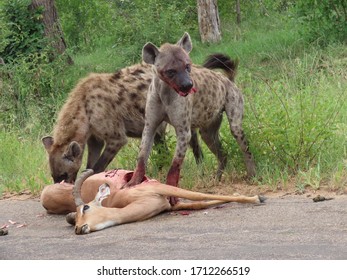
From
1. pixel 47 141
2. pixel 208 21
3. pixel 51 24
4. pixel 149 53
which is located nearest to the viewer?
pixel 149 53

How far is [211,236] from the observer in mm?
5145

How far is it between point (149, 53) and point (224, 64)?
1.46m

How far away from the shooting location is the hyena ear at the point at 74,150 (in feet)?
22.6

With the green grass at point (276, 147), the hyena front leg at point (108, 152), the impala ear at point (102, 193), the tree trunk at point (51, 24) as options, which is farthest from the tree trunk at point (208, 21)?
the impala ear at point (102, 193)

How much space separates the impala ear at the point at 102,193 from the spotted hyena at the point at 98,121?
3.06 ft

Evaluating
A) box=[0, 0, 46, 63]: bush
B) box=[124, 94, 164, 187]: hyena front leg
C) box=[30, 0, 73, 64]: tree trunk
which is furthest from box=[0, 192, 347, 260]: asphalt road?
box=[30, 0, 73, 64]: tree trunk

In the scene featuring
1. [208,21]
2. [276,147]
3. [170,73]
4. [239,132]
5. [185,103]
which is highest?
[170,73]

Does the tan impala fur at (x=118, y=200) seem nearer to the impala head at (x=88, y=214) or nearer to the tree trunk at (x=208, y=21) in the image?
the impala head at (x=88, y=214)

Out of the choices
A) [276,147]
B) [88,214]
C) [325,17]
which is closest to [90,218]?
[88,214]

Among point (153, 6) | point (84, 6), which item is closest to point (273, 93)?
point (153, 6)

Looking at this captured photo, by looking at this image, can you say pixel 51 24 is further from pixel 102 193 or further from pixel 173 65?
pixel 102 193

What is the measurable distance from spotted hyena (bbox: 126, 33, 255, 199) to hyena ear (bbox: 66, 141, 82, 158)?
65 cm

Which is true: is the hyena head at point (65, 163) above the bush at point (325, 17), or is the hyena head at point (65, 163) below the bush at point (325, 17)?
above

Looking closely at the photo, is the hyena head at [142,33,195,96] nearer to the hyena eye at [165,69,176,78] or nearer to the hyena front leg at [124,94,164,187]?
the hyena eye at [165,69,176,78]
